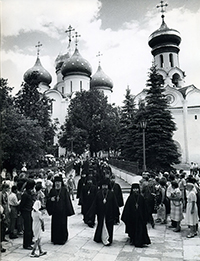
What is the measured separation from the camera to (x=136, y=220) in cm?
597

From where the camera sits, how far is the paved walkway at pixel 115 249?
521 centimetres

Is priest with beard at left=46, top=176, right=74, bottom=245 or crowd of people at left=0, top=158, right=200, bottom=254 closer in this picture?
crowd of people at left=0, top=158, right=200, bottom=254

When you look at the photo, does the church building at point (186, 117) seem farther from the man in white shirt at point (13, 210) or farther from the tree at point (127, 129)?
the man in white shirt at point (13, 210)

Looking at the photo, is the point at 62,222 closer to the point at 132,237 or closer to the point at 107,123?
the point at 132,237

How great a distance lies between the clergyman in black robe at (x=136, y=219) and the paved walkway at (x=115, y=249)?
0.62 feet

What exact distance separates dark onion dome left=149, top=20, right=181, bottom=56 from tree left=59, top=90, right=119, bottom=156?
1185cm

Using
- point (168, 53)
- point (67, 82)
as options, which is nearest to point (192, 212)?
point (168, 53)

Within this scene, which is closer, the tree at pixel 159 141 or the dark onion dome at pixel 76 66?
the tree at pixel 159 141

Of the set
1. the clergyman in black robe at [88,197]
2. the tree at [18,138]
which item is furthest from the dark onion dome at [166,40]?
the clergyman in black robe at [88,197]

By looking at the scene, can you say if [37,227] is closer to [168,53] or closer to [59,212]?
[59,212]

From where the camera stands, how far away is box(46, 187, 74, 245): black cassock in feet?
19.8

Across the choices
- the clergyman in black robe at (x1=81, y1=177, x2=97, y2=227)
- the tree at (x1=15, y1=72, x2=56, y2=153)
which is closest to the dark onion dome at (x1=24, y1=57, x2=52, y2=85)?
the tree at (x1=15, y1=72, x2=56, y2=153)

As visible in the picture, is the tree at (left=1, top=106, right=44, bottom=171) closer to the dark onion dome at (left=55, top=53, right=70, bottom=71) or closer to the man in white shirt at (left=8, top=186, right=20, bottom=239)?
the man in white shirt at (left=8, top=186, right=20, bottom=239)

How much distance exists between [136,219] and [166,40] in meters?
34.7
